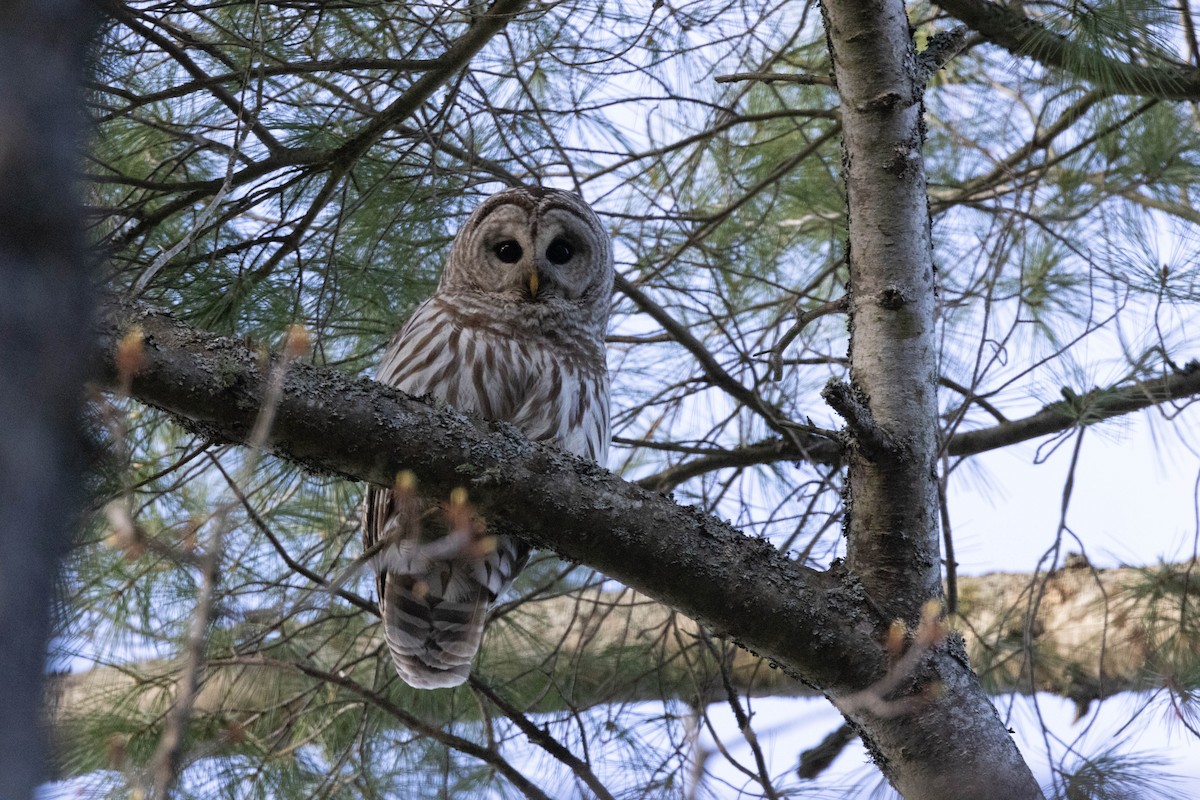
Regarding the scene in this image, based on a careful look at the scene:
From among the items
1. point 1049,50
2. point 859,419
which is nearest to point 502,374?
point 859,419

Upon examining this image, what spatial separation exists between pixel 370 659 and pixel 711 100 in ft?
7.59

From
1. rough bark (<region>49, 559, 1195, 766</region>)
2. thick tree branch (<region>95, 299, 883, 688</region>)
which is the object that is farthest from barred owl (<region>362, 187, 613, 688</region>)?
thick tree branch (<region>95, 299, 883, 688</region>)

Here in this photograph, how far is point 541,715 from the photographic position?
427cm

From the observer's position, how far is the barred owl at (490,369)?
321 centimetres

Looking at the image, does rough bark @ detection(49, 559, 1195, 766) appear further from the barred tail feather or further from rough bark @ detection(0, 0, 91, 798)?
rough bark @ detection(0, 0, 91, 798)

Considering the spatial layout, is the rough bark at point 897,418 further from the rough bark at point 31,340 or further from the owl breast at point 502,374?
the rough bark at point 31,340

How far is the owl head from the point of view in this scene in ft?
11.8

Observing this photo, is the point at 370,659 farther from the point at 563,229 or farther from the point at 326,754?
the point at 563,229

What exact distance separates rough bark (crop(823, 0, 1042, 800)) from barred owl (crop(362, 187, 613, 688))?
1053mm

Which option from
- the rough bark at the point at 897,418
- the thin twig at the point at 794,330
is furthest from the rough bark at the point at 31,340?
the thin twig at the point at 794,330

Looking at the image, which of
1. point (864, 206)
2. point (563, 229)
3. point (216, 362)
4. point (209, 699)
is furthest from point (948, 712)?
point (209, 699)

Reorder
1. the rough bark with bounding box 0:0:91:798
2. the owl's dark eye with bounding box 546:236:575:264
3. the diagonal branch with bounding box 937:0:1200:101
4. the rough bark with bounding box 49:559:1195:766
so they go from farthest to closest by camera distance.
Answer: the owl's dark eye with bounding box 546:236:575:264 → the rough bark with bounding box 49:559:1195:766 → the diagonal branch with bounding box 937:0:1200:101 → the rough bark with bounding box 0:0:91:798

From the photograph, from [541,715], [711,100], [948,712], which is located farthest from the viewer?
[541,715]

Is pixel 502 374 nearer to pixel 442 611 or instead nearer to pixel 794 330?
pixel 442 611
